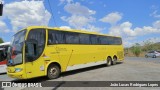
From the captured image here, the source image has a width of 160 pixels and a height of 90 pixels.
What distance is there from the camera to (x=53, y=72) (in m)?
15.4

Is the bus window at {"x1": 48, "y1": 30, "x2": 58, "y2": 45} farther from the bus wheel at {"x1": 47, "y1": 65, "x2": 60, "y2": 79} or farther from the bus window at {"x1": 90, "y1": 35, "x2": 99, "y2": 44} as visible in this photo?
the bus window at {"x1": 90, "y1": 35, "x2": 99, "y2": 44}

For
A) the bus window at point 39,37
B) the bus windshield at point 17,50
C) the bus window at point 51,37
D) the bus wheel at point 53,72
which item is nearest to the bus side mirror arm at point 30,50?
the bus window at point 39,37

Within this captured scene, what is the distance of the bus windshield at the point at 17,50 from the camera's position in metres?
13.8

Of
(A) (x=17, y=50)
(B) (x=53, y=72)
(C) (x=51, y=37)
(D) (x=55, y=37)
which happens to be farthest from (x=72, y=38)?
(A) (x=17, y=50)

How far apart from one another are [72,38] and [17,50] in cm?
501

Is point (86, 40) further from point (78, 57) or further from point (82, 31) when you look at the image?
point (78, 57)

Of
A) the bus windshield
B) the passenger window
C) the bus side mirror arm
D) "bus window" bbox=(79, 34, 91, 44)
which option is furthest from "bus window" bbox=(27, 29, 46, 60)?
"bus window" bbox=(79, 34, 91, 44)

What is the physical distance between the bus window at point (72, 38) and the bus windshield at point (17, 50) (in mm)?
3663

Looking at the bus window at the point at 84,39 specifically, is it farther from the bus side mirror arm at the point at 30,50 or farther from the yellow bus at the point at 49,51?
the bus side mirror arm at the point at 30,50

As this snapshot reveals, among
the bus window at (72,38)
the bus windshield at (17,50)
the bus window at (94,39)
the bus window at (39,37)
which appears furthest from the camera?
the bus window at (94,39)

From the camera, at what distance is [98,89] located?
10.7 metres

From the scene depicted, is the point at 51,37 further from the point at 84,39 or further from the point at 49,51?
the point at 84,39

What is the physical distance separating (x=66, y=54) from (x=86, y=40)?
11.0ft

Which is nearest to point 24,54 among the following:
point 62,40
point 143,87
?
point 62,40
